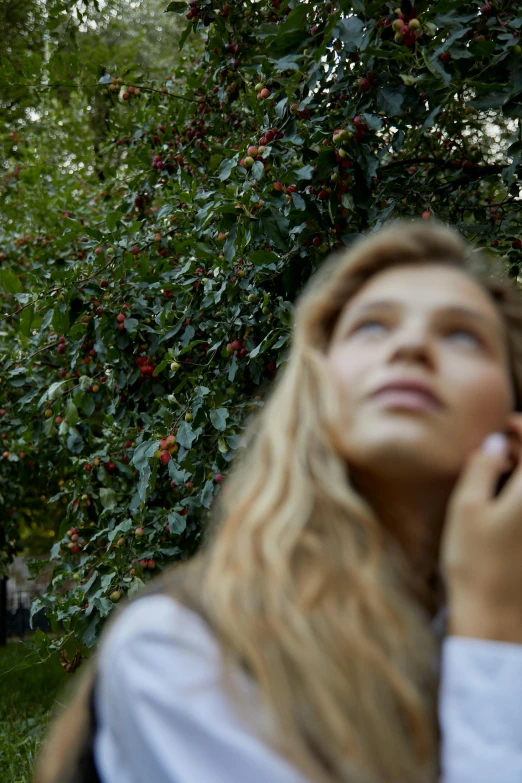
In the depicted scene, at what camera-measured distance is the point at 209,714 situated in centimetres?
81

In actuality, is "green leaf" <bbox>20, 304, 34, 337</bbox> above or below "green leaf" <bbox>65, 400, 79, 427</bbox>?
above

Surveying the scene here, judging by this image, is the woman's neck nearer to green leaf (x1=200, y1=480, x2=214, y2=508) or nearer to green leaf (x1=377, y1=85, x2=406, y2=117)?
green leaf (x1=377, y1=85, x2=406, y2=117)

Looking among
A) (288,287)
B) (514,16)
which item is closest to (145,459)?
(288,287)

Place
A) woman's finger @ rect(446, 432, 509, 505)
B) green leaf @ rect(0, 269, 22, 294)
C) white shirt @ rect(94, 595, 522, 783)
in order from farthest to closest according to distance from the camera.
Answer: green leaf @ rect(0, 269, 22, 294)
woman's finger @ rect(446, 432, 509, 505)
white shirt @ rect(94, 595, 522, 783)

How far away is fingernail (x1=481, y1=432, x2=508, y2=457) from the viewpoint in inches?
37.8

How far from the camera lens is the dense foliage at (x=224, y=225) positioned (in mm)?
2566

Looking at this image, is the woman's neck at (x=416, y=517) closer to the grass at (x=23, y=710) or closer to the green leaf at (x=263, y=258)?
the green leaf at (x=263, y=258)

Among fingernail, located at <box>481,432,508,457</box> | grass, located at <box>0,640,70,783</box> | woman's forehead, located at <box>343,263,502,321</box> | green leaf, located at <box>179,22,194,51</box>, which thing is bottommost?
grass, located at <box>0,640,70,783</box>

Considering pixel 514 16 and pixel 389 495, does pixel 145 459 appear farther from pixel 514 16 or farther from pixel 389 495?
pixel 389 495

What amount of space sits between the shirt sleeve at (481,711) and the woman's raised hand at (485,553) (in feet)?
Result: 0.08

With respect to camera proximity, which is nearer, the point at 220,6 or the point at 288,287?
the point at 288,287

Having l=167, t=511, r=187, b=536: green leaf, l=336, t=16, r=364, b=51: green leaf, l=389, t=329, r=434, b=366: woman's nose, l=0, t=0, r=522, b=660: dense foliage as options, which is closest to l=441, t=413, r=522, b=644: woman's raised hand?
l=389, t=329, r=434, b=366: woman's nose

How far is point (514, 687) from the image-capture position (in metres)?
0.83

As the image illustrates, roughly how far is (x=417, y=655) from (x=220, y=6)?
3489 millimetres
